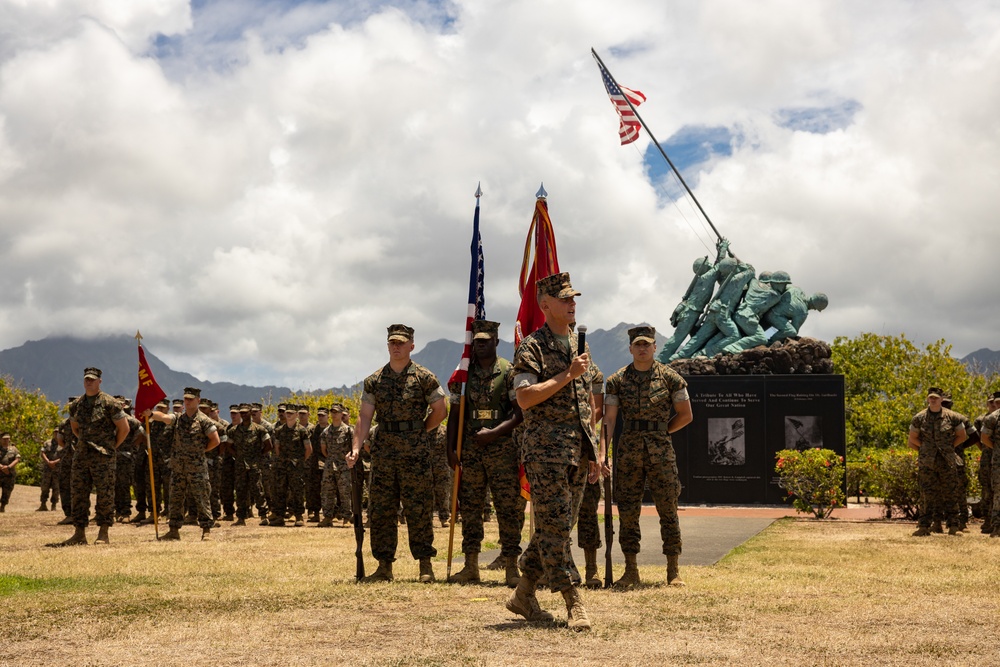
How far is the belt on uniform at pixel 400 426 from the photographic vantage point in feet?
29.3

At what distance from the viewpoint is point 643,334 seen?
880 cm

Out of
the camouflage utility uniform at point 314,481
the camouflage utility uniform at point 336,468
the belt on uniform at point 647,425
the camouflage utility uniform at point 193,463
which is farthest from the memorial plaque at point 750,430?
the belt on uniform at point 647,425

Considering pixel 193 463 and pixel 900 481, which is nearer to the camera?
pixel 193 463

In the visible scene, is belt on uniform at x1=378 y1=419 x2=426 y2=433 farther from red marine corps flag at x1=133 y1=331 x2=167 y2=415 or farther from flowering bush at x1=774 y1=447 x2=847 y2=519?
flowering bush at x1=774 y1=447 x2=847 y2=519

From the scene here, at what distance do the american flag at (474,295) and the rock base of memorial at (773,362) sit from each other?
16.8 metres

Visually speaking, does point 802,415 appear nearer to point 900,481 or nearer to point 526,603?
point 900,481

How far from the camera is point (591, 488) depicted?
902cm

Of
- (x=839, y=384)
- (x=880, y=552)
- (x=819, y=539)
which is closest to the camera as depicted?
(x=880, y=552)

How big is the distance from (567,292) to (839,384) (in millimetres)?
19064

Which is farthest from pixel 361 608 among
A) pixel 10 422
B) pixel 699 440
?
pixel 10 422

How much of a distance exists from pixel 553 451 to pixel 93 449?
8.23 meters

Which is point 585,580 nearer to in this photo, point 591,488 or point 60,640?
point 591,488

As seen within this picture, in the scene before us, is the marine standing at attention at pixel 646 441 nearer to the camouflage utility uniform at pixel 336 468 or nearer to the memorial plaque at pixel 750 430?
the camouflage utility uniform at pixel 336 468

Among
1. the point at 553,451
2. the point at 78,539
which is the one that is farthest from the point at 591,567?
the point at 78,539
